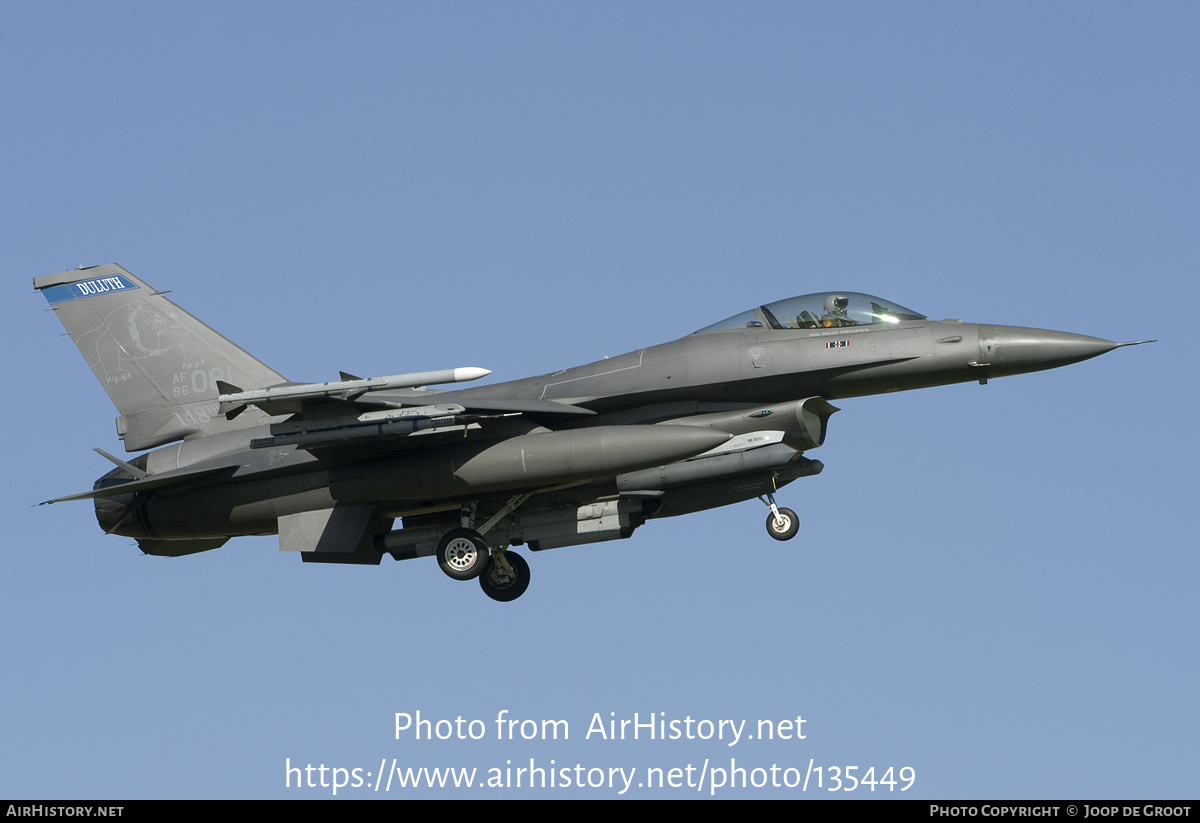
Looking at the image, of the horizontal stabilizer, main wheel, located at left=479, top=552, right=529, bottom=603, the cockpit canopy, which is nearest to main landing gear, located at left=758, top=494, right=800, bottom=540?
the cockpit canopy

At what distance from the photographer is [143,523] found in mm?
18453

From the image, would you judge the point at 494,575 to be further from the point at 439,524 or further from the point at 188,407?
the point at 188,407

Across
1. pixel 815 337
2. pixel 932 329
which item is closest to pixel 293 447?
pixel 815 337

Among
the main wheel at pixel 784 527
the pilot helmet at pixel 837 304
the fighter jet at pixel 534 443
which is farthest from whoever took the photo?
the pilot helmet at pixel 837 304

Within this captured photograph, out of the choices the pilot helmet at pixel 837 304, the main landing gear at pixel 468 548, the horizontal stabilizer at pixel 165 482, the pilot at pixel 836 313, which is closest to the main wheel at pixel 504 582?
the main landing gear at pixel 468 548

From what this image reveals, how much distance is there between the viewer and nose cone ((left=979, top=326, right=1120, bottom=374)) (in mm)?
16547

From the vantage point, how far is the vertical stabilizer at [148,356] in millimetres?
19359

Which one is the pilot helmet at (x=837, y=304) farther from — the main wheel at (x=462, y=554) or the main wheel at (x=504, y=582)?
the main wheel at (x=504, y=582)

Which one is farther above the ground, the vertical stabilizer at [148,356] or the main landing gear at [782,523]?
the vertical stabilizer at [148,356]

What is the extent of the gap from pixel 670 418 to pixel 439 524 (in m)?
3.43

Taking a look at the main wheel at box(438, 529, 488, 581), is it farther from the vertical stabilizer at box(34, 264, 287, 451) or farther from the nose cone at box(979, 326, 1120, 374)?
the nose cone at box(979, 326, 1120, 374)

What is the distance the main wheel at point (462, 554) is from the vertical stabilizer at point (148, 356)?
325 cm

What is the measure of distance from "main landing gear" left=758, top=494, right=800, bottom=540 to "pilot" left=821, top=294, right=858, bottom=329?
230cm

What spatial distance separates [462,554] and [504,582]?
104cm
